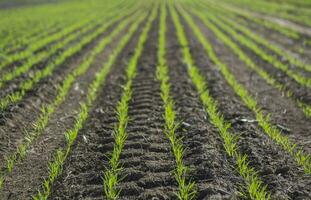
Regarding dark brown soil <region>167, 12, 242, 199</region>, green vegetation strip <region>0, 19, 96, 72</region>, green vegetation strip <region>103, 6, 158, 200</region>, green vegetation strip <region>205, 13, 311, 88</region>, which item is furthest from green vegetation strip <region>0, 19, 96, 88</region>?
green vegetation strip <region>205, 13, 311, 88</region>

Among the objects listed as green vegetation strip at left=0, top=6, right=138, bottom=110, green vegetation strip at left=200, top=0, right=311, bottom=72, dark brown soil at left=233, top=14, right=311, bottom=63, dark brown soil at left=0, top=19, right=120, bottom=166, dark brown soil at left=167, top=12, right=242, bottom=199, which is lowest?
dark brown soil at left=233, top=14, right=311, bottom=63

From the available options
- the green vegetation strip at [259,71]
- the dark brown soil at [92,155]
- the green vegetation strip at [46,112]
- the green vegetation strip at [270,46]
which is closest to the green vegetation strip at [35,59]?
the green vegetation strip at [46,112]

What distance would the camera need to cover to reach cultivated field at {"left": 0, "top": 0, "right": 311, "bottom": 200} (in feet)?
14.4

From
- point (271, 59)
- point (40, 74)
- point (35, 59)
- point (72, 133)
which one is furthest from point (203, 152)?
point (35, 59)

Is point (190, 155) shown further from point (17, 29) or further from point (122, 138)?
point (17, 29)

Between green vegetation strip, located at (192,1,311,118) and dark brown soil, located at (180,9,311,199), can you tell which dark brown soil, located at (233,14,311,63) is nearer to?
green vegetation strip, located at (192,1,311,118)

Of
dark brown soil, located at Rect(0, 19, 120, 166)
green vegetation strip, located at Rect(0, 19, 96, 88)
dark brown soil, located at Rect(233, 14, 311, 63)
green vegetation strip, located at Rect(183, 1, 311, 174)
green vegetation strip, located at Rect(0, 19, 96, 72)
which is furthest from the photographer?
dark brown soil, located at Rect(233, 14, 311, 63)

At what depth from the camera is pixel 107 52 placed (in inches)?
480

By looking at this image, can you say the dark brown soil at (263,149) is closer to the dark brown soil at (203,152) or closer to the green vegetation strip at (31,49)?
the dark brown soil at (203,152)

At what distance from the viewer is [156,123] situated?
6.14 meters

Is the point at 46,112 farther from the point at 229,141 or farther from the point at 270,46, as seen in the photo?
the point at 270,46

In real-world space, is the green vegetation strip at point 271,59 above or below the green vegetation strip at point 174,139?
below

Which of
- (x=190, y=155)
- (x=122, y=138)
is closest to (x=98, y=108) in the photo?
(x=122, y=138)

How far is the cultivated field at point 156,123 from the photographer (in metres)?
4.39
